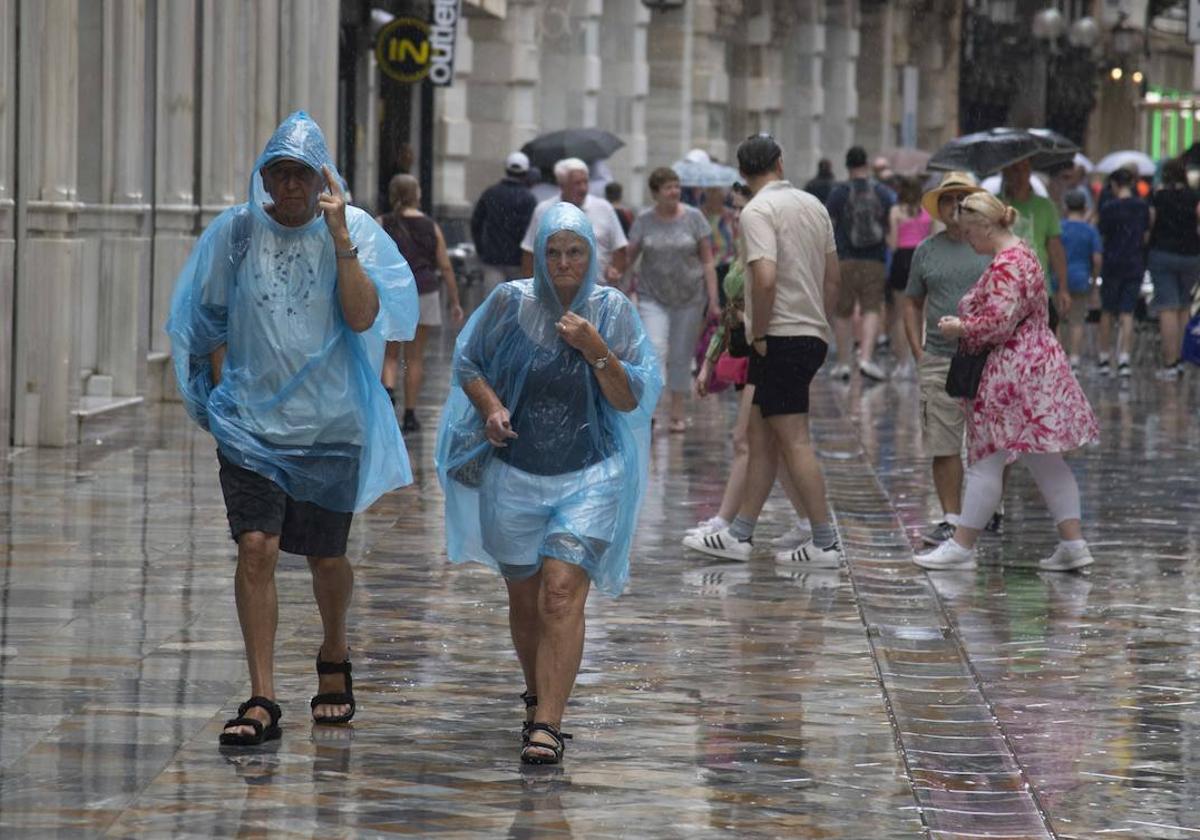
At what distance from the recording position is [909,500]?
47.1 ft

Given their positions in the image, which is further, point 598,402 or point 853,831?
point 598,402

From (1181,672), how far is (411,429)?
861 cm

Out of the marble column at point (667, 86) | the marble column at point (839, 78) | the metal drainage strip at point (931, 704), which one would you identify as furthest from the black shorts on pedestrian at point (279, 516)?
the marble column at point (839, 78)

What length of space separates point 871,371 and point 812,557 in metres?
12.6

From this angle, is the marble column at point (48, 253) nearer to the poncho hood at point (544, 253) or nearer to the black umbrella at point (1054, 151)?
the black umbrella at point (1054, 151)

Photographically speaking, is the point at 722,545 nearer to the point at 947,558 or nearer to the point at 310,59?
the point at 947,558

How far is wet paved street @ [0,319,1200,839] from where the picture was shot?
677cm

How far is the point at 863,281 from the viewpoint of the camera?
24062 millimetres

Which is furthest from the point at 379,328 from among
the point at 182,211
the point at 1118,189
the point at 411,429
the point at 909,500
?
the point at 1118,189

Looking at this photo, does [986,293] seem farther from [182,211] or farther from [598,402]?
[182,211]

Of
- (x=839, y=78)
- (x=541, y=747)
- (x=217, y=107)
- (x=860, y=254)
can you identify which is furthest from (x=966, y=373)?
(x=839, y=78)

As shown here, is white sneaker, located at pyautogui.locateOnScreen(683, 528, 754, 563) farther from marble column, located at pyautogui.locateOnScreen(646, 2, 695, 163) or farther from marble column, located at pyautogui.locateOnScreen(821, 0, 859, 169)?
marble column, located at pyautogui.locateOnScreen(821, 0, 859, 169)

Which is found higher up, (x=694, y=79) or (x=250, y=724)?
(x=694, y=79)

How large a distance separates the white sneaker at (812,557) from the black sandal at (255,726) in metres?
4.44
